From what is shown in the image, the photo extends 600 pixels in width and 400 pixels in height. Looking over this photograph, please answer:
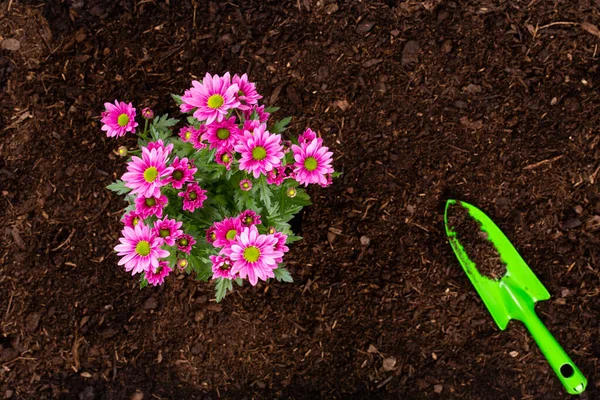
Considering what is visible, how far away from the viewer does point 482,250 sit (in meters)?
2.53

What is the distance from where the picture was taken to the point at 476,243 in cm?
253

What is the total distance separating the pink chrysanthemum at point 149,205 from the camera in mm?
1541

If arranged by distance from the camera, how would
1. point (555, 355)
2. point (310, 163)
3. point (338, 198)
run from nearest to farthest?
point (310, 163), point (555, 355), point (338, 198)

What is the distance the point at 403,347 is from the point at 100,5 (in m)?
2.49

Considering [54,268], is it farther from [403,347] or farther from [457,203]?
[457,203]

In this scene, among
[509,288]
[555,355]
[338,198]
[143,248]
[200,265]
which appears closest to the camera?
[143,248]

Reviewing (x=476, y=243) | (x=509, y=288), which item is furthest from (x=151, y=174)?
(x=509, y=288)

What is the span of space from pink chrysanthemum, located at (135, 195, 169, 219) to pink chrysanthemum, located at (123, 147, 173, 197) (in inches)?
1.8

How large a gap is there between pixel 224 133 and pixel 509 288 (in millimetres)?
1771

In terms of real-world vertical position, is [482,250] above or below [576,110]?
below

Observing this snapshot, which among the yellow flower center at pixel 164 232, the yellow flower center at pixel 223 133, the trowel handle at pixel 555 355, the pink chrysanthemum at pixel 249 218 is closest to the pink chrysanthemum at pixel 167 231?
the yellow flower center at pixel 164 232

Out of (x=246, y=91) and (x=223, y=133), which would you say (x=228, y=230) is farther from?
(x=246, y=91)

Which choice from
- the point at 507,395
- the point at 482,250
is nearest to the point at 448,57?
the point at 482,250

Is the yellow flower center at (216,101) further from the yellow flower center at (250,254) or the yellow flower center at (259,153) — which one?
the yellow flower center at (250,254)
